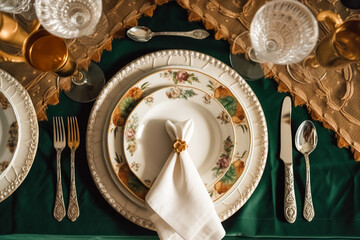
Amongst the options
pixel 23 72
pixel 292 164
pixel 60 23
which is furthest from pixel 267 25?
pixel 23 72

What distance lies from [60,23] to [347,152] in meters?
0.78

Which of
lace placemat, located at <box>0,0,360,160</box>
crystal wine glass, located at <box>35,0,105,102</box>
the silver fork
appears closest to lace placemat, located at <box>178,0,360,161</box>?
lace placemat, located at <box>0,0,360,160</box>

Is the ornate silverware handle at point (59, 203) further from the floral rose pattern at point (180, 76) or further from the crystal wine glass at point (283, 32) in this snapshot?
the crystal wine glass at point (283, 32)

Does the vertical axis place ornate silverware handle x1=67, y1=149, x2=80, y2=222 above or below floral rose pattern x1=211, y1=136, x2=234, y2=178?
below

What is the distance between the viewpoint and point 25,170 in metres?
0.76

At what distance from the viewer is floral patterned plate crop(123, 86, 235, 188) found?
737mm

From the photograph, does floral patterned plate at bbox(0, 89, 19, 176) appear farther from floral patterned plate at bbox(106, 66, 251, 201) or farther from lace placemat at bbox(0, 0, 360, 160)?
floral patterned plate at bbox(106, 66, 251, 201)

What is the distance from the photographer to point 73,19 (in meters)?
0.68

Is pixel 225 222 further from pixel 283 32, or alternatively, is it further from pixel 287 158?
pixel 283 32

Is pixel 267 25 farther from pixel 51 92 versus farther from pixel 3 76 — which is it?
pixel 3 76

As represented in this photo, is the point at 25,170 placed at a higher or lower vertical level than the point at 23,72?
lower

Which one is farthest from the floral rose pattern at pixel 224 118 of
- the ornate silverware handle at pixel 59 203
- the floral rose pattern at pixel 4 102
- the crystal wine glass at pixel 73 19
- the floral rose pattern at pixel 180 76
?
the floral rose pattern at pixel 4 102

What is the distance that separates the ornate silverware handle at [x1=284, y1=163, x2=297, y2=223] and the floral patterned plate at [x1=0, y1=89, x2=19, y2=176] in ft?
2.27

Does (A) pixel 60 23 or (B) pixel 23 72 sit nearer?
(A) pixel 60 23
